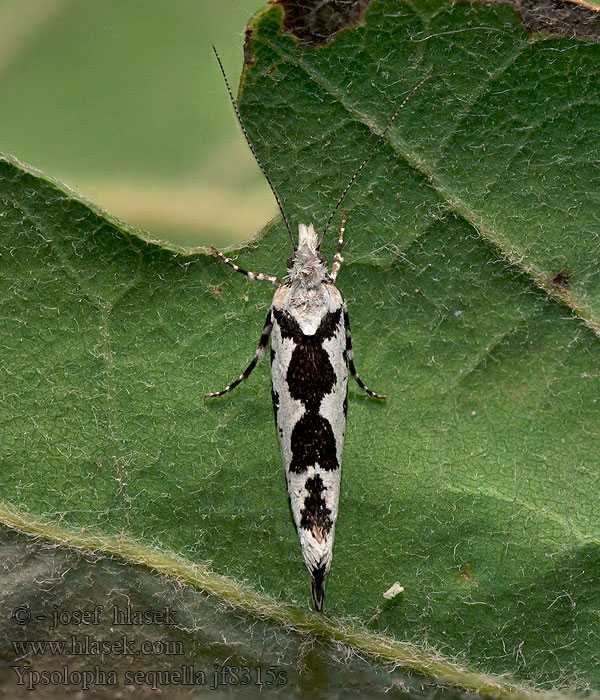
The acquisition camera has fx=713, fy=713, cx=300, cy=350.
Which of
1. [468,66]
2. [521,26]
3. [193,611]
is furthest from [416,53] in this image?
[193,611]

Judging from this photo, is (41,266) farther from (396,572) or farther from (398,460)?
(396,572)

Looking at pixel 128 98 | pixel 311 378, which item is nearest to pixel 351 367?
pixel 311 378

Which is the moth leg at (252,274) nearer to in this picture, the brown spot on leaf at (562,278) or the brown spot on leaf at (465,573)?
the brown spot on leaf at (562,278)

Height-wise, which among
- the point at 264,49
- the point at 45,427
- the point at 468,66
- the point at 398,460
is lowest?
the point at 398,460

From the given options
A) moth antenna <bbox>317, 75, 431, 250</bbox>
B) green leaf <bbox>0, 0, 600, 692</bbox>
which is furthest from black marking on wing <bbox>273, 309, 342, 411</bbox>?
moth antenna <bbox>317, 75, 431, 250</bbox>

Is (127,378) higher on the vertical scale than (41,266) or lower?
lower

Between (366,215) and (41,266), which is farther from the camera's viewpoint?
(366,215)

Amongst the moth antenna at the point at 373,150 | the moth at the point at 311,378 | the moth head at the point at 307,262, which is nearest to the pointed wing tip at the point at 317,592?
the moth at the point at 311,378
